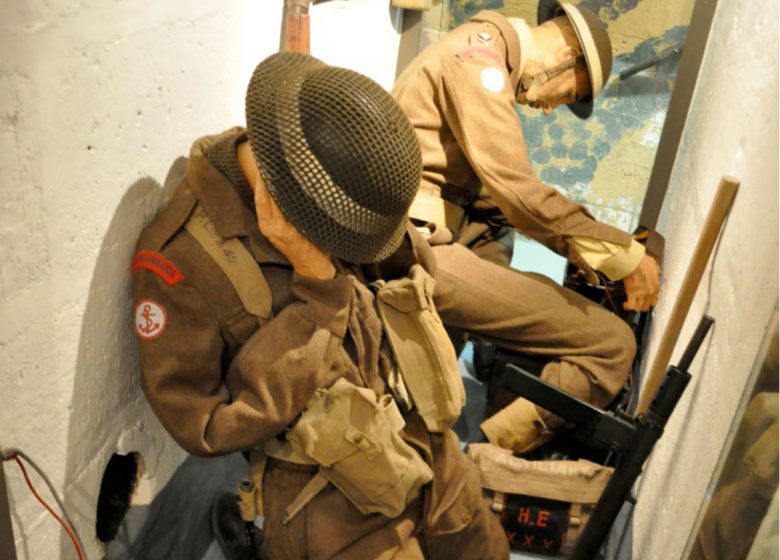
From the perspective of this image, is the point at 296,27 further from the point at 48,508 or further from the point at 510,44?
the point at 48,508

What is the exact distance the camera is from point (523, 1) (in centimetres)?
390

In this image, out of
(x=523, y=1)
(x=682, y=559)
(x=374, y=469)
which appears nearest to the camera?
(x=682, y=559)

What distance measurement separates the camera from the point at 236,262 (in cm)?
197

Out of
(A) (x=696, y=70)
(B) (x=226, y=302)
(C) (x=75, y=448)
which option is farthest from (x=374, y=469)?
(A) (x=696, y=70)

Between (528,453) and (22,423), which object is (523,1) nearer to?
(528,453)

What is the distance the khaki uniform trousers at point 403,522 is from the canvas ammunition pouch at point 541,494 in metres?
0.12

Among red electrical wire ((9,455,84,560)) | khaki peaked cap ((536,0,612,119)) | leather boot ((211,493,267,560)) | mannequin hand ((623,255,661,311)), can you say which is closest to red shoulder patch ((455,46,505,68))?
khaki peaked cap ((536,0,612,119))

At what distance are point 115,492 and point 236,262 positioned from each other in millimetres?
991

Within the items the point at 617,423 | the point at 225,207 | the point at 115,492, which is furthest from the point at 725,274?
the point at 115,492

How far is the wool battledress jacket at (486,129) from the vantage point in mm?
2719

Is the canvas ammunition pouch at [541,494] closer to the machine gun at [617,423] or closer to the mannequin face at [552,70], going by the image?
the machine gun at [617,423]

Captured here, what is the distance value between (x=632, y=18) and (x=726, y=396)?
2.56 metres

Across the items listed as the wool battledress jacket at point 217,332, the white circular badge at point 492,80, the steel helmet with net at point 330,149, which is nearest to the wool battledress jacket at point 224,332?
the wool battledress jacket at point 217,332

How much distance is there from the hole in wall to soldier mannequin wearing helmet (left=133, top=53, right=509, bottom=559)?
528mm
